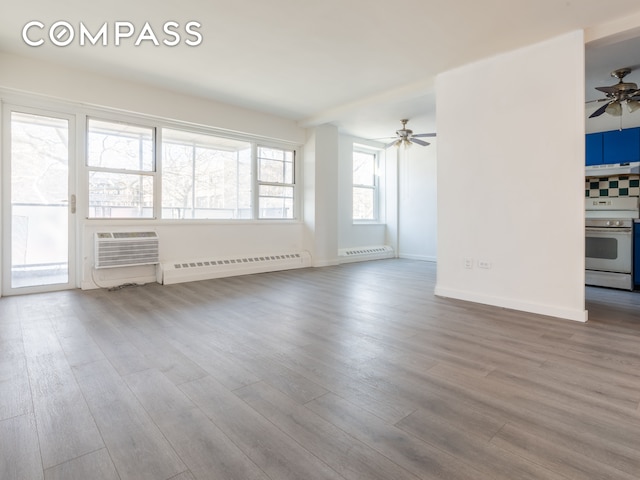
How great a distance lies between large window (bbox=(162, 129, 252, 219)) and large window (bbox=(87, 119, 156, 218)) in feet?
0.81

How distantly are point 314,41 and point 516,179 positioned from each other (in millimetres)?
2505

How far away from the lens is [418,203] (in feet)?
25.8

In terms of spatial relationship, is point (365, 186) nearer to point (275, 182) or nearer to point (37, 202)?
point (275, 182)

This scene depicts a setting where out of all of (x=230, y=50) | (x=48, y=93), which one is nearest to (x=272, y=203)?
(x=230, y=50)

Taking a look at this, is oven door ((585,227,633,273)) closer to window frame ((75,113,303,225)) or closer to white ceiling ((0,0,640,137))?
white ceiling ((0,0,640,137))

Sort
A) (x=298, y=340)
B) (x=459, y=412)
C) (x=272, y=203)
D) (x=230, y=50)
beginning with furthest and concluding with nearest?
1. (x=272, y=203)
2. (x=230, y=50)
3. (x=298, y=340)
4. (x=459, y=412)

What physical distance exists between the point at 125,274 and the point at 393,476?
15.4 ft

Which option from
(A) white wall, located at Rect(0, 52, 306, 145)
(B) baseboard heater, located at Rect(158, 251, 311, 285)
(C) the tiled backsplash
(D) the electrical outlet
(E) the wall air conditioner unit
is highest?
(A) white wall, located at Rect(0, 52, 306, 145)

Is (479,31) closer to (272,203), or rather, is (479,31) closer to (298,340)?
(298,340)

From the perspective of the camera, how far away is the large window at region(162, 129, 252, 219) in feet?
17.4

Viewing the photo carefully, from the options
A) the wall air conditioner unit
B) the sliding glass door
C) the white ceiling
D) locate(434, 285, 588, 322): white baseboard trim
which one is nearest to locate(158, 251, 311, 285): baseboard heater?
the wall air conditioner unit

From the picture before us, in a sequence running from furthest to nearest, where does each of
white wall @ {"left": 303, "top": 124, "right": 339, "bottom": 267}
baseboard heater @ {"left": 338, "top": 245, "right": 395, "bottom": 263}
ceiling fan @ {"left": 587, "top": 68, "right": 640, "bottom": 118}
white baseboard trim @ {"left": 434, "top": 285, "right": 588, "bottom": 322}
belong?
baseboard heater @ {"left": 338, "top": 245, "right": 395, "bottom": 263} → white wall @ {"left": 303, "top": 124, "right": 339, "bottom": 267} → ceiling fan @ {"left": 587, "top": 68, "right": 640, "bottom": 118} → white baseboard trim @ {"left": 434, "top": 285, "right": 588, "bottom": 322}

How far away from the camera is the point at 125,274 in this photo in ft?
15.9

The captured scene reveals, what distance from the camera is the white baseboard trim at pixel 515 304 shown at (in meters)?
3.19
